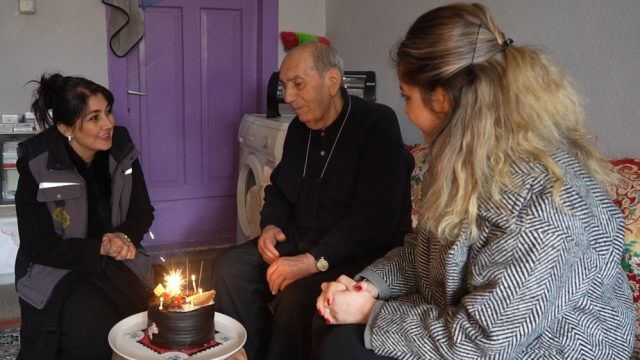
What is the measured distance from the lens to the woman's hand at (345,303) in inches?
53.1

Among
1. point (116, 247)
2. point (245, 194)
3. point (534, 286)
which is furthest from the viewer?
point (245, 194)

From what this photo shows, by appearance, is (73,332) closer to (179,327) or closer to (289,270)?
(179,327)

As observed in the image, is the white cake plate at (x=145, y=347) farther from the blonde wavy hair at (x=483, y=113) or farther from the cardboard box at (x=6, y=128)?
the cardboard box at (x=6, y=128)

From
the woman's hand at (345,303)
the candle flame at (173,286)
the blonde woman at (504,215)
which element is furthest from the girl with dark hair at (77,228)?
the blonde woman at (504,215)

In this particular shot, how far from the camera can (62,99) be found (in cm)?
205

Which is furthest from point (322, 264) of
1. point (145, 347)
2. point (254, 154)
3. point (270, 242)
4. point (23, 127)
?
point (23, 127)

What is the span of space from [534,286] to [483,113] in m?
0.33

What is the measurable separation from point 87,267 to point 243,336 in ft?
2.25

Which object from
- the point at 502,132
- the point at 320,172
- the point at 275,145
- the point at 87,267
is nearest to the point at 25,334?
the point at 87,267

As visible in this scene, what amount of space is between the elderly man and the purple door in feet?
5.77

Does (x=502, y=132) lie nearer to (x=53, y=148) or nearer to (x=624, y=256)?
(x=624, y=256)

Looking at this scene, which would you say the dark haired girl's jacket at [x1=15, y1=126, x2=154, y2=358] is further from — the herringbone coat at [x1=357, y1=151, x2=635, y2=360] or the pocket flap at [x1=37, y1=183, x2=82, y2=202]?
the herringbone coat at [x1=357, y1=151, x2=635, y2=360]

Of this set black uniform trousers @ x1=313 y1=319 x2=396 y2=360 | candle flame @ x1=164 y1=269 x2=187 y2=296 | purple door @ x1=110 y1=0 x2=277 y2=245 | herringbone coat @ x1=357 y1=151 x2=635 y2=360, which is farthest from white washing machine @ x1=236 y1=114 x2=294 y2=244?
herringbone coat @ x1=357 y1=151 x2=635 y2=360

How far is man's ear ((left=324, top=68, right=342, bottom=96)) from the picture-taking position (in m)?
2.07
